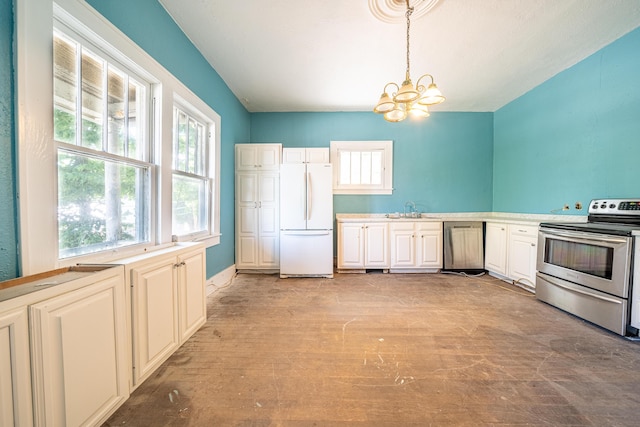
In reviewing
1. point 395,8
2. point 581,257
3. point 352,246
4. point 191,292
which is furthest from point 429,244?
point 191,292

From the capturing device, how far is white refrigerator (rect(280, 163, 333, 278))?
11.2ft

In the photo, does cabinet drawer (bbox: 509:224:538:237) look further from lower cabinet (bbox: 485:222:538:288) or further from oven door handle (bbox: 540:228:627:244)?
oven door handle (bbox: 540:228:627:244)

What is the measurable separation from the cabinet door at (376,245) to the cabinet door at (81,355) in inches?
122

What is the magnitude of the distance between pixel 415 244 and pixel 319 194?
1.78 m

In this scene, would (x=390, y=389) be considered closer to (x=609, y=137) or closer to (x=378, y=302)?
(x=378, y=302)

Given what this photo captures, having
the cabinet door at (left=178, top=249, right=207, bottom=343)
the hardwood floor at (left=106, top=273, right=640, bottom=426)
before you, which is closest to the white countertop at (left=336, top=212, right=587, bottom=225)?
the hardwood floor at (left=106, top=273, right=640, bottom=426)

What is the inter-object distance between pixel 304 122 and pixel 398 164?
1882 millimetres

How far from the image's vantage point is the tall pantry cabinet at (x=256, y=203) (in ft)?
11.8

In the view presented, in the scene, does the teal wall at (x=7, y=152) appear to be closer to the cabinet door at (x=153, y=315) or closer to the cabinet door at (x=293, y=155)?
the cabinet door at (x=153, y=315)


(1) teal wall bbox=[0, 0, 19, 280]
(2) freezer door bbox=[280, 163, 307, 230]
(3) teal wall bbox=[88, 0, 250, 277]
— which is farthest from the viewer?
(2) freezer door bbox=[280, 163, 307, 230]

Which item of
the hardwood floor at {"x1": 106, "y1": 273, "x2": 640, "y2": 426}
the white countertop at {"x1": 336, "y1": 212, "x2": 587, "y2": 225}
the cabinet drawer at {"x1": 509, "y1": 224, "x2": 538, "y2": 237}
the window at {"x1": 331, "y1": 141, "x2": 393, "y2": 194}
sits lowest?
the hardwood floor at {"x1": 106, "y1": 273, "x2": 640, "y2": 426}

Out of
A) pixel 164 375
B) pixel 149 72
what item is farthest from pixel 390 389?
pixel 149 72

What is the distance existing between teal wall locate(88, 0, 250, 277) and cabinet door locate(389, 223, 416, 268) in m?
2.58

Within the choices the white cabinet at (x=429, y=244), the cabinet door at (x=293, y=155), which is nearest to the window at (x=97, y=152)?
the cabinet door at (x=293, y=155)
